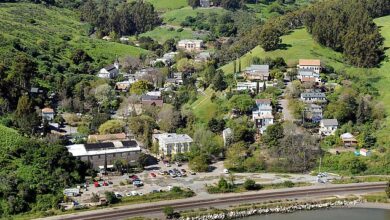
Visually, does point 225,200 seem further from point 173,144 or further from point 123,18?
point 123,18

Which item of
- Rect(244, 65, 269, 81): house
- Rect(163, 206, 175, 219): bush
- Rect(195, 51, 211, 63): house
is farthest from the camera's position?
Rect(195, 51, 211, 63): house

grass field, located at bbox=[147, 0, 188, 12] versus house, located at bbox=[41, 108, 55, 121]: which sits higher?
grass field, located at bbox=[147, 0, 188, 12]

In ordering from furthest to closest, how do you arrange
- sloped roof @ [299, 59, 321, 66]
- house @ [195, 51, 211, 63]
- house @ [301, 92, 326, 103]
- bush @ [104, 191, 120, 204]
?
house @ [195, 51, 211, 63] → sloped roof @ [299, 59, 321, 66] → house @ [301, 92, 326, 103] → bush @ [104, 191, 120, 204]

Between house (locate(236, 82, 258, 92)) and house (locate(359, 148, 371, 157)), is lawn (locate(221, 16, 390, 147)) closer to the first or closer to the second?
house (locate(236, 82, 258, 92))

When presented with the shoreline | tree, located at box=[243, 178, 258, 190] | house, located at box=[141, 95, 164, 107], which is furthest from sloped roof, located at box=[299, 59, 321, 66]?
the shoreline

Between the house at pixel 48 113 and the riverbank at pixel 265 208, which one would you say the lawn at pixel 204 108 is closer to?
the house at pixel 48 113

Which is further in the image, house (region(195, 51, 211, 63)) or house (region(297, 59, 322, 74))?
house (region(195, 51, 211, 63))
